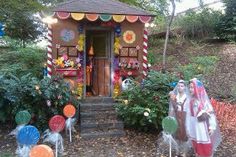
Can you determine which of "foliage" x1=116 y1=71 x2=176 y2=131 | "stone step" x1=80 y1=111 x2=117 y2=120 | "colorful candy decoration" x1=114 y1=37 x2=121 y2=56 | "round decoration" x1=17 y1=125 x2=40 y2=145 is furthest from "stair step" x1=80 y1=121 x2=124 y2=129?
"round decoration" x1=17 y1=125 x2=40 y2=145

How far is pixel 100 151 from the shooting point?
7695 mm

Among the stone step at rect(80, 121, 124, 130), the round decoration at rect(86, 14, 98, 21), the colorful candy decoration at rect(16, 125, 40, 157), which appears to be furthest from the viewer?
the round decoration at rect(86, 14, 98, 21)

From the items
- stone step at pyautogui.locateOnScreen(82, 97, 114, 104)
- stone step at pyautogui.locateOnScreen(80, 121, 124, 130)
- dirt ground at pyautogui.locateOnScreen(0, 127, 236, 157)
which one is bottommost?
dirt ground at pyautogui.locateOnScreen(0, 127, 236, 157)

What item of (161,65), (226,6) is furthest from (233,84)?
(226,6)

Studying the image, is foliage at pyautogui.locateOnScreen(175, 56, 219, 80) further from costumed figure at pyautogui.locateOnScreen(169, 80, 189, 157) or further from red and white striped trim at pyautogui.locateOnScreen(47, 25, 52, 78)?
costumed figure at pyautogui.locateOnScreen(169, 80, 189, 157)

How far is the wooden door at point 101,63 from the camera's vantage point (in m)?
11.0

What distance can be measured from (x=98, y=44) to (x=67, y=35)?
1.27 metres

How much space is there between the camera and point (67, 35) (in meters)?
10.3

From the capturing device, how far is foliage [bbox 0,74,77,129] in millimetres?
8352

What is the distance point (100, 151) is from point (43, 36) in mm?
9419

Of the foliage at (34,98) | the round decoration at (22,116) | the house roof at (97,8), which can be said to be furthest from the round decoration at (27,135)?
the house roof at (97,8)

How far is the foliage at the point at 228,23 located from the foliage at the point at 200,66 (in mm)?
2260

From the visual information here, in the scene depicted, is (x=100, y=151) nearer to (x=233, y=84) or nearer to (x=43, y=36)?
(x=233, y=84)

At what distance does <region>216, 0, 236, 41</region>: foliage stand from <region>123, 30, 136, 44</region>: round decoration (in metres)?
7.73
